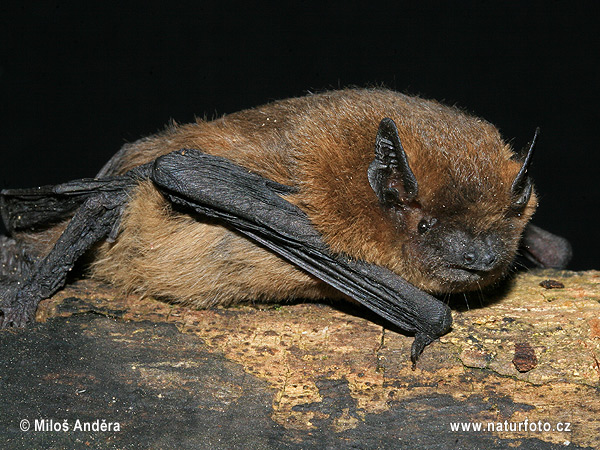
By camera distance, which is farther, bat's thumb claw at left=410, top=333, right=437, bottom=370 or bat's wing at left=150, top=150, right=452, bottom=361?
bat's wing at left=150, top=150, right=452, bottom=361

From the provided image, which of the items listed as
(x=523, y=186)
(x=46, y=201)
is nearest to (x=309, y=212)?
(x=523, y=186)

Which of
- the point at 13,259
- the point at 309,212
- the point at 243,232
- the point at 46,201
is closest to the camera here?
the point at 309,212

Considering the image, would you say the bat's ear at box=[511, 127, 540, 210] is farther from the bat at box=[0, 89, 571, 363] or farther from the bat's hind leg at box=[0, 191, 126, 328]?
the bat's hind leg at box=[0, 191, 126, 328]

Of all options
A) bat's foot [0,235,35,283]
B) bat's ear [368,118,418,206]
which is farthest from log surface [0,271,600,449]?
→ bat's ear [368,118,418,206]

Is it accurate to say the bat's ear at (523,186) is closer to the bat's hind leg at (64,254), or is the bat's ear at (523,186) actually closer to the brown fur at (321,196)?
the brown fur at (321,196)

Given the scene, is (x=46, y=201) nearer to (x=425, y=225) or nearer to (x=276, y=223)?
(x=276, y=223)

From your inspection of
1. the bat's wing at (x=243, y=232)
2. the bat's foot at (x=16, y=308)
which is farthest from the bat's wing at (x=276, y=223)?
the bat's foot at (x=16, y=308)

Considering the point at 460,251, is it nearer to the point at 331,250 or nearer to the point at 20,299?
the point at 331,250
